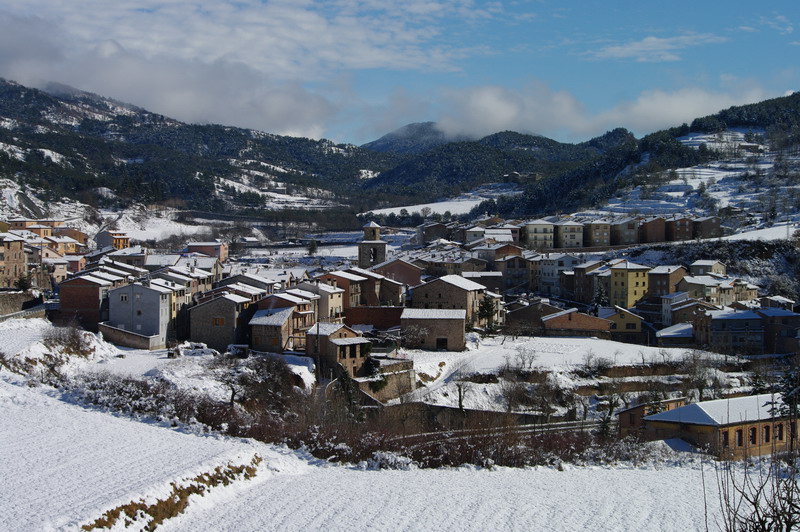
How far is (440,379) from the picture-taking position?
28562 millimetres

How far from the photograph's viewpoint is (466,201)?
364 feet

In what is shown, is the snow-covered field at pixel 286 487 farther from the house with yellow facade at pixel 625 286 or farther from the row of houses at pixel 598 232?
the row of houses at pixel 598 232

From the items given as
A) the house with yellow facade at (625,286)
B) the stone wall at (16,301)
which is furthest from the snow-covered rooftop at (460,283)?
the stone wall at (16,301)

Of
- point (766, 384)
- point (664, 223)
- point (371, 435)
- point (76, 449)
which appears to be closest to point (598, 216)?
point (664, 223)

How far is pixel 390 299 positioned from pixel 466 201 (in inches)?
2949

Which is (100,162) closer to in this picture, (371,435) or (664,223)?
(664,223)

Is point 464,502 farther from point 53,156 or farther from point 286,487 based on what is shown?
point 53,156

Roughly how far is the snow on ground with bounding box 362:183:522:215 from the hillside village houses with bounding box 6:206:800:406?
48.3 meters

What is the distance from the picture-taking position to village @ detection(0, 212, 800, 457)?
26.3 m

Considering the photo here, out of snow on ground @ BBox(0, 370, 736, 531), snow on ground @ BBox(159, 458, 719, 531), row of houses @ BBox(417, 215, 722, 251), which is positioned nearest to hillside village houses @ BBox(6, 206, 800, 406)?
row of houses @ BBox(417, 215, 722, 251)

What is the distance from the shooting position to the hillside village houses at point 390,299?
28.3 metres

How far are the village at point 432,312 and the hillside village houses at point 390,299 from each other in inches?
3.0

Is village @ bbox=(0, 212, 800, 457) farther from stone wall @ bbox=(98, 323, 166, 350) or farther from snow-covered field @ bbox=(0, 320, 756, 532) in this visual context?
snow-covered field @ bbox=(0, 320, 756, 532)

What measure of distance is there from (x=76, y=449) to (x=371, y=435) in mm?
6353
